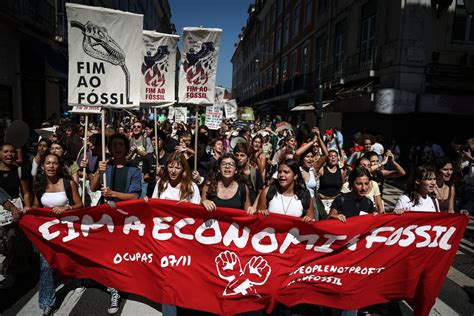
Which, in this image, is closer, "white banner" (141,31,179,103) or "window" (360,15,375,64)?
"white banner" (141,31,179,103)

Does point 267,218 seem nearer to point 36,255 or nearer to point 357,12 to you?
point 36,255

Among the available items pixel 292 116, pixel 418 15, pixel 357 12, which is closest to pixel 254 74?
pixel 292 116

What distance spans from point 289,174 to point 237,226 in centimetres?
79

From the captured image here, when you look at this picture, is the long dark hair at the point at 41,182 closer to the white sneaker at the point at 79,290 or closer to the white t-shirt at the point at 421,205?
the white sneaker at the point at 79,290

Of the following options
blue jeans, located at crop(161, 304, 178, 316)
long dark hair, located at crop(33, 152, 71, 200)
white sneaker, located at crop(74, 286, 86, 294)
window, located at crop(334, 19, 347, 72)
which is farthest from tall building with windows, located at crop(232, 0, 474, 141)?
blue jeans, located at crop(161, 304, 178, 316)

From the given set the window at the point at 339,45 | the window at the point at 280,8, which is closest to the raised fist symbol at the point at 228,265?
the window at the point at 339,45

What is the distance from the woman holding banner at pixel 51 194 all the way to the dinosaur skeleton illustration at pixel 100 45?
1225 millimetres

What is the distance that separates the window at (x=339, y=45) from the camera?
19.5 meters

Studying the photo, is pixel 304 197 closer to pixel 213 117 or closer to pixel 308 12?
pixel 213 117

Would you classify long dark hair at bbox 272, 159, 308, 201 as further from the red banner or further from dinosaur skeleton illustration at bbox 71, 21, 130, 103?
dinosaur skeleton illustration at bbox 71, 21, 130, 103

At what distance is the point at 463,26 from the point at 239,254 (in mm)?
15281

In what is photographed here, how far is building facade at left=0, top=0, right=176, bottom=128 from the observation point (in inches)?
545

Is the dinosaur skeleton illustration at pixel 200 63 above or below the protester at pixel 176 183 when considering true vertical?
above

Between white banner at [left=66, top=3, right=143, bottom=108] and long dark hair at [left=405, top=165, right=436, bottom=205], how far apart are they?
3383 millimetres
